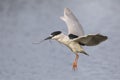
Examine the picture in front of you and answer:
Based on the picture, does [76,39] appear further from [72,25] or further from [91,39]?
[72,25]

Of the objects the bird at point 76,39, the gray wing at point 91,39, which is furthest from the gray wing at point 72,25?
the gray wing at point 91,39

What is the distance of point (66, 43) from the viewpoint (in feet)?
21.2

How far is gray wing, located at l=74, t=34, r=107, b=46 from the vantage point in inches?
236

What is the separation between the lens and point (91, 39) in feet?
20.2

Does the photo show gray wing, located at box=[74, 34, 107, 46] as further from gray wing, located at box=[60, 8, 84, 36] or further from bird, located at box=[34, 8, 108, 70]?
gray wing, located at box=[60, 8, 84, 36]

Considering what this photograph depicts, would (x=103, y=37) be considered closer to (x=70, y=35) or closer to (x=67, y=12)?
(x=70, y=35)

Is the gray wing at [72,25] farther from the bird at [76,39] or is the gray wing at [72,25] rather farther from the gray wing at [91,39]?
the gray wing at [91,39]

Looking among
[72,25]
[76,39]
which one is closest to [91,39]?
[76,39]

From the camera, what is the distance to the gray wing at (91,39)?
19.7 feet

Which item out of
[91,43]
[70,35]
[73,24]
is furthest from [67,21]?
[91,43]

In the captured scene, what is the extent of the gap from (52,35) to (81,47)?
0.56 metres

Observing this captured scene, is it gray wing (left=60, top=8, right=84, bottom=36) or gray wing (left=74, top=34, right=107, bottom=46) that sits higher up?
gray wing (left=60, top=8, right=84, bottom=36)

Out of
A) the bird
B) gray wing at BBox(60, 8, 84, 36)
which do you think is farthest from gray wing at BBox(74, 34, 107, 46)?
gray wing at BBox(60, 8, 84, 36)

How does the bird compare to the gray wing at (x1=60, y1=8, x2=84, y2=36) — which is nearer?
the bird
